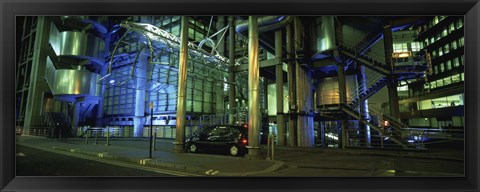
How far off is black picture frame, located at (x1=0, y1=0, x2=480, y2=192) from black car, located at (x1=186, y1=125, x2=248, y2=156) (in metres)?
5.55

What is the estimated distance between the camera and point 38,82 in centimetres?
2669

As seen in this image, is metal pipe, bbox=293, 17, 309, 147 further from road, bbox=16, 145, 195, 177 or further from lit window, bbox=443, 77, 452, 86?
lit window, bbox=443, 77, 452, 86

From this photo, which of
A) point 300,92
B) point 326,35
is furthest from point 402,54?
point 300,92

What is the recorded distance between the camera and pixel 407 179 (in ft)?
16.5

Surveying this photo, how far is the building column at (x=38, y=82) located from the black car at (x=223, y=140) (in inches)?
938

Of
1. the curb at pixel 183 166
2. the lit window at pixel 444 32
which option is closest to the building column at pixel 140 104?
the curb at pixel 183 166

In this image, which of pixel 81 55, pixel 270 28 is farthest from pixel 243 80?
pixel 81 55

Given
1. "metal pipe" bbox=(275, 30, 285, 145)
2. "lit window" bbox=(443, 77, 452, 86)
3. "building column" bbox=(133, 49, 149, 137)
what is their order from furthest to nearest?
"lit window" bbox=(443, 77, 452, 86), "building column" bbox=(133, 49, 149, 137), "metal pipe" bbox=(275, 30, 285, 145)

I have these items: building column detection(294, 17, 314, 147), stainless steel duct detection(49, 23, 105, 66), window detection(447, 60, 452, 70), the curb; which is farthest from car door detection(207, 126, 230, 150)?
window detection(447, 60, 452, 70)

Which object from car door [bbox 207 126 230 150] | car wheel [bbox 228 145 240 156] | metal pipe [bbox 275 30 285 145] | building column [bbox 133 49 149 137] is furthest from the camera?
building column [bbox 133 49 149 137]

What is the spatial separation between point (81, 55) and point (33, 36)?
11131 mm

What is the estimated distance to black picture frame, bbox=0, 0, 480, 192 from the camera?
4793mm

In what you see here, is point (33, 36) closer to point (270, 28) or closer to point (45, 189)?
point (270, 28)
